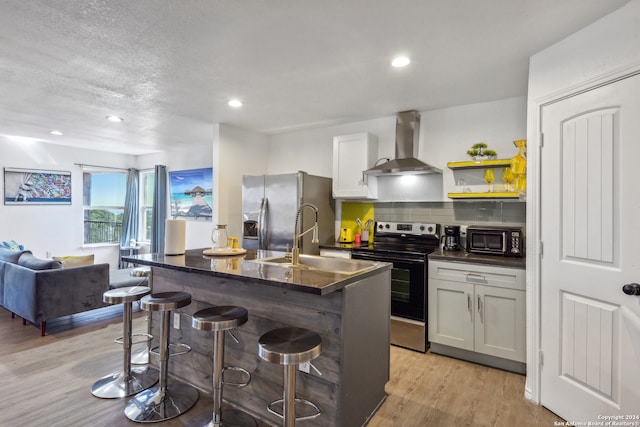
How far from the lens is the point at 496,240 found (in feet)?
10.2

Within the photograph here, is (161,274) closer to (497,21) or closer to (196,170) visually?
(497,21)

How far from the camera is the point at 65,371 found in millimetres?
2723

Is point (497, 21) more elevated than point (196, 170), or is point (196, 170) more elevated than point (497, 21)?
point (497, 21)

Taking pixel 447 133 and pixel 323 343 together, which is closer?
pixel 323 343

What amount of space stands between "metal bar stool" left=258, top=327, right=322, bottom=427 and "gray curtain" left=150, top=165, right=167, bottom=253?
5.39 meters

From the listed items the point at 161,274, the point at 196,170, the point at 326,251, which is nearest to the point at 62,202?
the point at 196,170

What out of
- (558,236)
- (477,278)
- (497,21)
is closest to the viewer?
(497,21)

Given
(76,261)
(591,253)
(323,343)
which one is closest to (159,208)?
(76,261)

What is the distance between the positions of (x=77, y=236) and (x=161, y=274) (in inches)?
188

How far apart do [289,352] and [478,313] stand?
2.04m

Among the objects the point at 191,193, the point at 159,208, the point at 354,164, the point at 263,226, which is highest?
the point at 354,164

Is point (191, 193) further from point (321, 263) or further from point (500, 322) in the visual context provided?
point (500, 322)

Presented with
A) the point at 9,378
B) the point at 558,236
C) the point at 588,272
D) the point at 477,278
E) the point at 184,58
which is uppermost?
the point at 184,58

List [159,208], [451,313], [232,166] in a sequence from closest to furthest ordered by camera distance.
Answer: [451,313], [232,166], [159,208]
